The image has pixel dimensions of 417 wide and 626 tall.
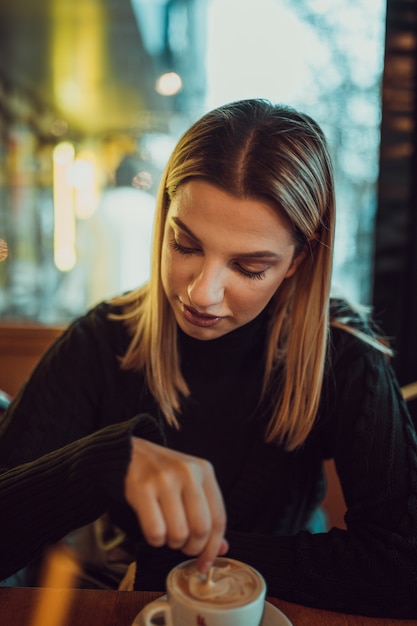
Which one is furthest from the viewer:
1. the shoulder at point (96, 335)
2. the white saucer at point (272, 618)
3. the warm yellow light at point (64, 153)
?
the warm yellow light at point (64, 153)

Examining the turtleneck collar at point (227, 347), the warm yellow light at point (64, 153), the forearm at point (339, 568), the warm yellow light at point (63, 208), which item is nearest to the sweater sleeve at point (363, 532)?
the forearm at point (339, 568)

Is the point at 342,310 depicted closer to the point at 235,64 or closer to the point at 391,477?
the point at 391,477

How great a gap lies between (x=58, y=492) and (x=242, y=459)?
1.59 ft

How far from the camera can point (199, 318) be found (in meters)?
0.98

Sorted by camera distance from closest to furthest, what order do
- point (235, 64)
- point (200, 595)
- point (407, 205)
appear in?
point (200, 595) < point (407, 205) < point (235, 64)

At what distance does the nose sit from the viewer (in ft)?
2.99

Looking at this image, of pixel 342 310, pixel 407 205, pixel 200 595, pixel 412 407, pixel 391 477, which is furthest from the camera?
pixel 407 205

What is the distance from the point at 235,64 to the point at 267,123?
1.81 metres

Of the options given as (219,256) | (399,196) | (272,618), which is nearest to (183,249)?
(219,256)

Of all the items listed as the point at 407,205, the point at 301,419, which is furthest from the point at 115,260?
the point at 301,419

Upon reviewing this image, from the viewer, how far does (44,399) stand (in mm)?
1104

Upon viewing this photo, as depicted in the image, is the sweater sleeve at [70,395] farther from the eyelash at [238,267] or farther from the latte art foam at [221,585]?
the latte art foam at [221,585]

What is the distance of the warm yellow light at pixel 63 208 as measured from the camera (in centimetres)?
330

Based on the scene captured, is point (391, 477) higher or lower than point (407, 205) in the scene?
lower
